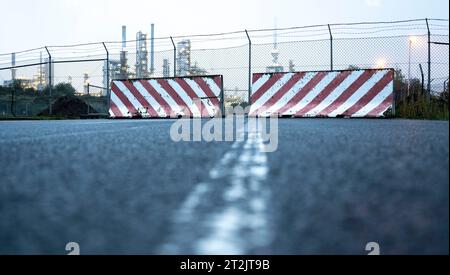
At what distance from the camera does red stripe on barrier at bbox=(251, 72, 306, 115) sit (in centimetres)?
1403

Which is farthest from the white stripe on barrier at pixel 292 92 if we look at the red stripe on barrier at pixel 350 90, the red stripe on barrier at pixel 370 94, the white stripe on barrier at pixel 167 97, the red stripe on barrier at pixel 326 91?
the white stripe on barrier at pixel 167 97

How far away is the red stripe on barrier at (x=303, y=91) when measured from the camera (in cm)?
1372

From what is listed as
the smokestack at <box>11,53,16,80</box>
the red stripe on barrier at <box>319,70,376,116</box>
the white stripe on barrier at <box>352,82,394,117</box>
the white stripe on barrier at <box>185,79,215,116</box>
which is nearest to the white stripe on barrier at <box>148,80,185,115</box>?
the white stripe on barrier at <box>185,79,215,116</box>

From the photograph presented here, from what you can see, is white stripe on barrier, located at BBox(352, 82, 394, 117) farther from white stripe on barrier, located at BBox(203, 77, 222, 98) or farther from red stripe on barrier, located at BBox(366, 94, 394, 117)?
white stripe on barrier, located at BBox(203, 77, 222, 98)

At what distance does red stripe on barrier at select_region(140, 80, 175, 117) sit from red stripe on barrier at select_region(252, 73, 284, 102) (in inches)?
115

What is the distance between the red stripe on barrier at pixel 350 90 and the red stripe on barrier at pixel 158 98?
17.6ft

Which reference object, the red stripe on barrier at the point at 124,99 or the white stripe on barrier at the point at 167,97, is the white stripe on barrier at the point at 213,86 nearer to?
the white stripe on barrier at the point at 167,97

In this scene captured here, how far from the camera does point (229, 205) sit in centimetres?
141

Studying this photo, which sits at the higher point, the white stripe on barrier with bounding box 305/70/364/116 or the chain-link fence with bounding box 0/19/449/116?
the chain-link fence with bounding box 0/19/449/116

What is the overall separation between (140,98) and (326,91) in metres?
6.66
